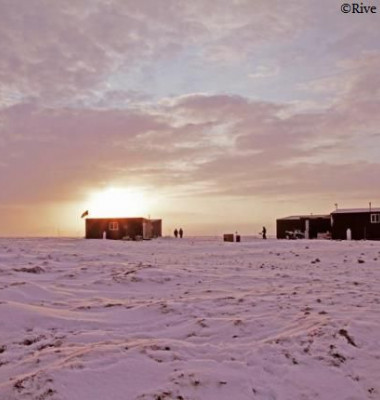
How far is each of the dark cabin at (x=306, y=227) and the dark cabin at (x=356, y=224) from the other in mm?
3679

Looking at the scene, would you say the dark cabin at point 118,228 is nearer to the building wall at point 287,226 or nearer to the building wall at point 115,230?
the building wall at point 115,230

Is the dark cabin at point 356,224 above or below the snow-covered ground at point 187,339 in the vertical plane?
above

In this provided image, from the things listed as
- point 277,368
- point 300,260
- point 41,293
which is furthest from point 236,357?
point 300,260

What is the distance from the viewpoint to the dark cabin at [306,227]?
193ft

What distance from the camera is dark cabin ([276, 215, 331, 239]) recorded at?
5884 cm

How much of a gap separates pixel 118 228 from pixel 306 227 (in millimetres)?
23705

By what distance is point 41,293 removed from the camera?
34.6 ft

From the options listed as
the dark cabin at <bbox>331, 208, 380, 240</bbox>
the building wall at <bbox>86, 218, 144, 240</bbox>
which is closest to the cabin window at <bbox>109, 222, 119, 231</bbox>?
the building wall at <bbox>86, 218, 144, 240</bbox>

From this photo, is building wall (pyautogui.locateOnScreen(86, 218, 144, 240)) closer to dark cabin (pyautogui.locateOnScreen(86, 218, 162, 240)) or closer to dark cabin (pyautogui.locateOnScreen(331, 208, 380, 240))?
dark cabin (pyautogui.locateOnScreen(86, 218, 162, 240))

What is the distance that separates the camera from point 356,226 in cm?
5244

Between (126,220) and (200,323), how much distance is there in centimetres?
5016

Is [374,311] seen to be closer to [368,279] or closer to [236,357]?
[236,357]

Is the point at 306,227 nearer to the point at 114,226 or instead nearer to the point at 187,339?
the point at 114,226

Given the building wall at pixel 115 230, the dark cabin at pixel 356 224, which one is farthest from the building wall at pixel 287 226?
the building wall at pixel 115 230
